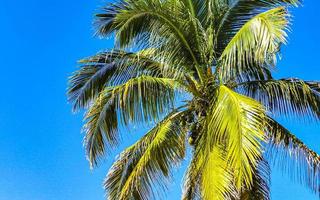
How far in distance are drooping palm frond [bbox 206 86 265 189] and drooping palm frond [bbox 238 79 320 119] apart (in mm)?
1419

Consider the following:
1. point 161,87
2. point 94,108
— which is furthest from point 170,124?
point 94,108

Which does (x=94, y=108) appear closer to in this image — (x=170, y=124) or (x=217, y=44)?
(x=170, y=124)

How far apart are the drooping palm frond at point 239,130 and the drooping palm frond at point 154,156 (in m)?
1.32

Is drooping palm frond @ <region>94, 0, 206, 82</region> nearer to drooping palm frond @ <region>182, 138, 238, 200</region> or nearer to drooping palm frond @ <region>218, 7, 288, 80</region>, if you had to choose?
A: drooping palm frond @ <region>218, 7, 288, 80</region>

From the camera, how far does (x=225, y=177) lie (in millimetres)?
9781

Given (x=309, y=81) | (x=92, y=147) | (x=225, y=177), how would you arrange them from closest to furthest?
(x=225, y=177)
(x=309, y=81)
(x=92, y=147)

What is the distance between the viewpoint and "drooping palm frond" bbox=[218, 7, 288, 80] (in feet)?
31.6

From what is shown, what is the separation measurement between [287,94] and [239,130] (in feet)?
8.11

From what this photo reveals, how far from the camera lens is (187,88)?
1123 centimetres

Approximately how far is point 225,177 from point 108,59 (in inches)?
163

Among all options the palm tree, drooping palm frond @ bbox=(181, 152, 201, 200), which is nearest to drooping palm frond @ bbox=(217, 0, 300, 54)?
the palm tree

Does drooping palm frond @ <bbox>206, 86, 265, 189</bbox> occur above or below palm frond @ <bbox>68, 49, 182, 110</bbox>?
below

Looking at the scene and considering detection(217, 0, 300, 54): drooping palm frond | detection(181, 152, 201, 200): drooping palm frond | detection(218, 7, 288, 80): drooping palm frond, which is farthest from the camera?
detection(217, 0, 300, 54): drooping palm frond

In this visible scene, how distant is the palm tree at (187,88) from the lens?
10422 mm
